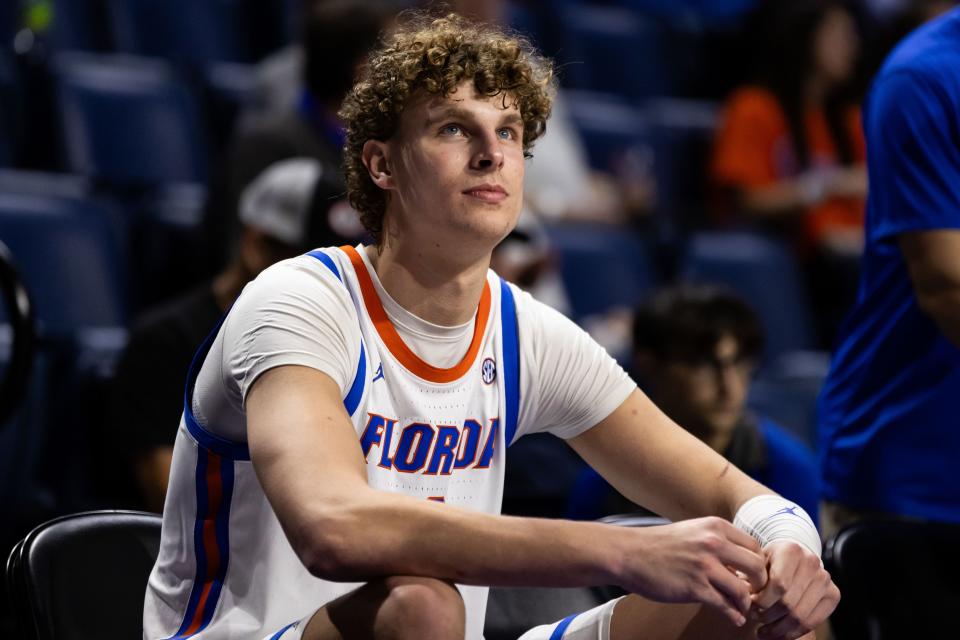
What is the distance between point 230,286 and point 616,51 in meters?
3.46

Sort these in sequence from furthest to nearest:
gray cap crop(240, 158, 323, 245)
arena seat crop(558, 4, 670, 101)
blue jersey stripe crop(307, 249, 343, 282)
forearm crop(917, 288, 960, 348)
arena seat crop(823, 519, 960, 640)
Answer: arena seat crop(558, 4, 670, 101), gray cap crop(240, 158, 323, 245), forearm crop(917, 288, 960, 348), arena seat crop(823, 519, 960, 640), blue jersey stripe crop(307, 249, 343, 282)

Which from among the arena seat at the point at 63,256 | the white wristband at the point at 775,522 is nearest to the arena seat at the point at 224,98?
the arena seat at the point at 63,256

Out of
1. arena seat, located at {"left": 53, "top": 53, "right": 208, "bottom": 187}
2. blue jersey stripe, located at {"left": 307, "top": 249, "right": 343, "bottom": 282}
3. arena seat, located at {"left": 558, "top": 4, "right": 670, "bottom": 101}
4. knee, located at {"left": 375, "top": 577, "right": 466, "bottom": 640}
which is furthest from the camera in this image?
arena seat, located at {"left": 558, "top": 4, "right": 670, "bottom": 101}

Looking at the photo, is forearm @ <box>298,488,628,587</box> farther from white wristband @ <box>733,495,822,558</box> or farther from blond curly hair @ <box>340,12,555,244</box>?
→ blond curly hair @ <box>340,12,555,244</box>

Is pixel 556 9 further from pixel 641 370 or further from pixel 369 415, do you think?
pixel 369 415

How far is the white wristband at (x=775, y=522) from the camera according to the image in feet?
6.95

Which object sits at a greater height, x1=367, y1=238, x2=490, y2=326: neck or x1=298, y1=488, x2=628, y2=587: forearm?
x1=367, y1=238, x2=490, y2=326: neck

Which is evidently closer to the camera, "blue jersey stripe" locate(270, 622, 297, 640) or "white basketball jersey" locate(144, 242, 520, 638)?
"blue jersey stripe" locate(270, 622, 297, 640)

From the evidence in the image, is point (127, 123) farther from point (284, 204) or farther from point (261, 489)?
point (261, 489)

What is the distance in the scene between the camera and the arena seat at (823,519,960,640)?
7.95 ft

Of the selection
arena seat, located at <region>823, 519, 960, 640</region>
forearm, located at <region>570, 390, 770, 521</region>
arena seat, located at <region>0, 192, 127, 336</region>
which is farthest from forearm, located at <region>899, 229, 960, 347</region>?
arena seat, located at <region>0, 192, 127, 336</region>

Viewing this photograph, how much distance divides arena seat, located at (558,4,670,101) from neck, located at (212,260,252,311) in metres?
3.09

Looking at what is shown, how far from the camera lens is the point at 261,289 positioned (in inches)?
81.4

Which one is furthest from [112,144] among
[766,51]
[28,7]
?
[766,51]
